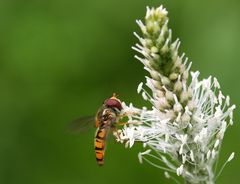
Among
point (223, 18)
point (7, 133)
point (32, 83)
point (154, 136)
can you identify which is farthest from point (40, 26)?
point (154, 136)

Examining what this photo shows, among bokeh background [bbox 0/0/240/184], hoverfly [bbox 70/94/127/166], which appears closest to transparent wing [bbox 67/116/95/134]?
hoverfly [bbox 70/94/127/166]

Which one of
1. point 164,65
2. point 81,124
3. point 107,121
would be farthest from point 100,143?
point 164,65

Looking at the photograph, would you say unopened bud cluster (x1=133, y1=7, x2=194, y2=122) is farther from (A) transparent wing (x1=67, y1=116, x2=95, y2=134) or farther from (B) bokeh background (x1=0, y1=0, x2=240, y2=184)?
(B) bokeh background (x1=0, y1=0, x2=240, y2=184)

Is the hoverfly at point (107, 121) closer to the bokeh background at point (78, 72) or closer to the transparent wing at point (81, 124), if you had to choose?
the transparent wing at point (81, 124)

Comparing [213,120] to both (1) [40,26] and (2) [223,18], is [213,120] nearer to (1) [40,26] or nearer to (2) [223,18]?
(2) [223,18]

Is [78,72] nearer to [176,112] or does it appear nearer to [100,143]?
[100,143]
